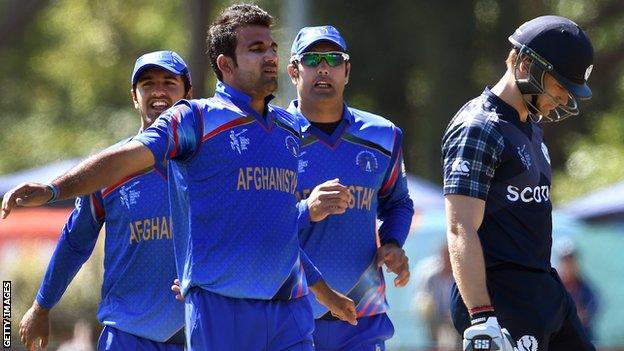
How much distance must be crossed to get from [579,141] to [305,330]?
877 inches

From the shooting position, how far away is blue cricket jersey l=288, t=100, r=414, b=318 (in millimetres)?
7688

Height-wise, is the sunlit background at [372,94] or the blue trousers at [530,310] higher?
the sunlit background at [372,94]

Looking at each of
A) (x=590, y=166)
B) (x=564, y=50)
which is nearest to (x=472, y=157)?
(x=564, y=50)

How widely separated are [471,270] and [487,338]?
321 millimetres

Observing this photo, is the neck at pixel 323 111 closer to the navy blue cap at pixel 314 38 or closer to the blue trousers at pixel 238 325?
the navy blue cap at pixel 314 38

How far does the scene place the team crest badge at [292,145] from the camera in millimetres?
6483

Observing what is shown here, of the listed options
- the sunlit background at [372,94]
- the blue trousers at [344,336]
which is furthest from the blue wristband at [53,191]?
the sunlit background at [372,94]

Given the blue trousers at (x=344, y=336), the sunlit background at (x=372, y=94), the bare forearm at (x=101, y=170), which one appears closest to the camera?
the bare forearm at (x=101, y=170)

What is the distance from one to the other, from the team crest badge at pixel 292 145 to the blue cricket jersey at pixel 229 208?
0.52 feet

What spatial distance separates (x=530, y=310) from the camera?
6520 millimetres

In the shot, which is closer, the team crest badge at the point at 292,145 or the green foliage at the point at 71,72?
the team crest badge at the point at 292,145

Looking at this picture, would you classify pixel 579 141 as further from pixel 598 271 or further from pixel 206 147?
pixel 206 147

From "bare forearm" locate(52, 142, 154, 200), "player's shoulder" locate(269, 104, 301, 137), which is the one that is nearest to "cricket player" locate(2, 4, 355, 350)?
"player's shoulder" locate(269, 104, 301, 137)

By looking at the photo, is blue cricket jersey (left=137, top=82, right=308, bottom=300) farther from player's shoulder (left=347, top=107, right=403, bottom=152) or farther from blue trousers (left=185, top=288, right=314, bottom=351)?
player's shoulder (left=347, top=107, right=403, bottom=152)
